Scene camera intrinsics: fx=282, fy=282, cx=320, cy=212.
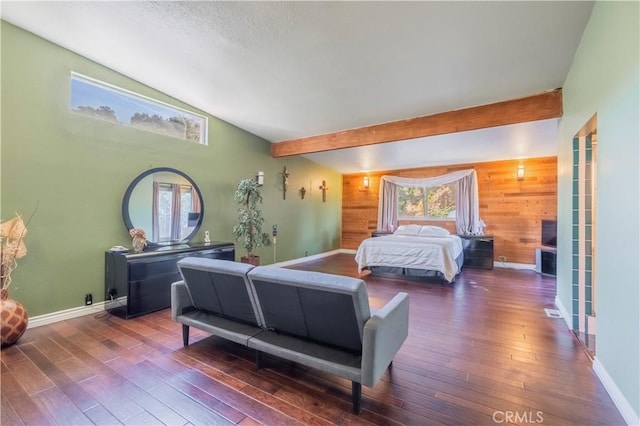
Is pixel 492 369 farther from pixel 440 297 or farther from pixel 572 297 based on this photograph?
pixel 440 297

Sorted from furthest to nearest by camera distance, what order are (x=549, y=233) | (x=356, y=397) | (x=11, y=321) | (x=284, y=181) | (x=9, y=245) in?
(x=284, y=181) < (x=549, y=233) < (x=9, y=245) < (x=11, y=321) < (x=356, y=397)

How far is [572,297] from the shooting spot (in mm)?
2949

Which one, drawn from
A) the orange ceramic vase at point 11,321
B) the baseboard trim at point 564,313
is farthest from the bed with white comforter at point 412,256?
the orange ceramic vase at point 11,321

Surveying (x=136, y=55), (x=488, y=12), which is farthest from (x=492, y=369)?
(x=136, y=55)

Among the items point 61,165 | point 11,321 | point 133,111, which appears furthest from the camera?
point 133,111

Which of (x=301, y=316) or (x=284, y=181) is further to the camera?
(x=284, y=181)

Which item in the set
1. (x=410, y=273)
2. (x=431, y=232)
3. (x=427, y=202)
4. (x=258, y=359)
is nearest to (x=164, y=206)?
(x=258, y=359)

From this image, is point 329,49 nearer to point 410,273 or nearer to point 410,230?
point 410,273

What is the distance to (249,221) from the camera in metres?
5.01

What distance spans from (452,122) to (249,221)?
358 centimetres

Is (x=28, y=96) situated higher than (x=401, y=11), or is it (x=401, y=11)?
(x=401, y=11)

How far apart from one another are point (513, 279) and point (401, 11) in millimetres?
4906

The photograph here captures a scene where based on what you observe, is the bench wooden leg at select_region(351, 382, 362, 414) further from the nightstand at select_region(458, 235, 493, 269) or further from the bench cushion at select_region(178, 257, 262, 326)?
the nightstand at select_region(458, 235, 493, 269)

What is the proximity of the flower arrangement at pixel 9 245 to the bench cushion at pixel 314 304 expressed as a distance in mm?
2429
